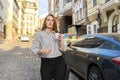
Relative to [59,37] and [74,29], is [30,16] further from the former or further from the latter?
[59,37]

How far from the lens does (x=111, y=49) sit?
5.59 metres

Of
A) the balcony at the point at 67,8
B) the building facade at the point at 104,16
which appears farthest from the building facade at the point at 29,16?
the building facade at the point at 104,16

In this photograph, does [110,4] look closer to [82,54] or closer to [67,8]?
[82,54]

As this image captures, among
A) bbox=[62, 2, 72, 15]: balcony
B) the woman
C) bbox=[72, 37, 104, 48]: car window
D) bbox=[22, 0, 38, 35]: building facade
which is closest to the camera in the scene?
the woman

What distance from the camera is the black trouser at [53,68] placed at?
4.47m

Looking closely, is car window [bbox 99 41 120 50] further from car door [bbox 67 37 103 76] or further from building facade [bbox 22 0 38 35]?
building facade [bbox 22 0 38 35]

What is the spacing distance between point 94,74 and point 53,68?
164cm

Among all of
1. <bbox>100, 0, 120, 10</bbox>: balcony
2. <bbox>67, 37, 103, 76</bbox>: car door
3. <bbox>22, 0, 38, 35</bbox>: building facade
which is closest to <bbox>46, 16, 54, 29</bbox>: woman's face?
<bbox>67, 37, 103, 76</bbox>: car door

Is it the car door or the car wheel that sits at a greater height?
the car door

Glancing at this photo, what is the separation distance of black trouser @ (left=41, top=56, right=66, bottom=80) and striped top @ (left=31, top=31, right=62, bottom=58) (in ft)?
0.26

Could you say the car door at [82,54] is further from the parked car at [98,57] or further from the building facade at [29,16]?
the building facade at [29,16]

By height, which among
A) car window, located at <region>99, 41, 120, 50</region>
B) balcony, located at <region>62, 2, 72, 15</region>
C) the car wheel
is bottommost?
the car wheel

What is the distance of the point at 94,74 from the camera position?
590 cm

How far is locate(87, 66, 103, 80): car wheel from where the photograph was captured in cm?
557
